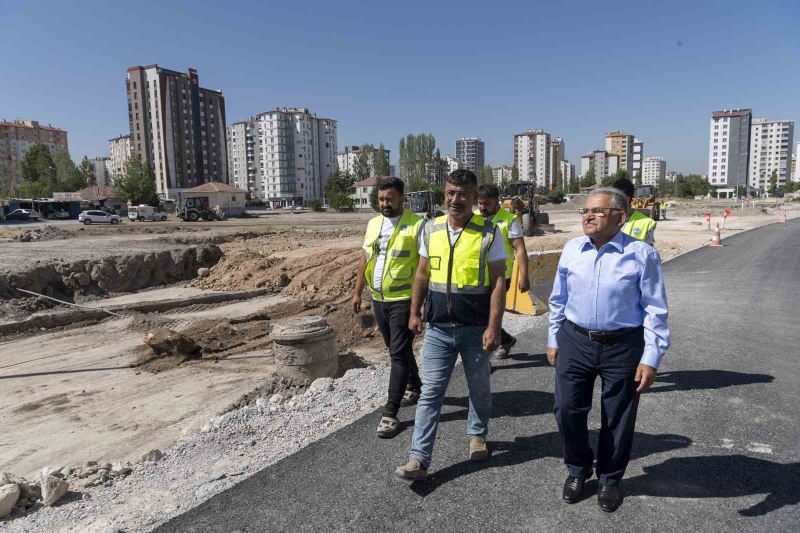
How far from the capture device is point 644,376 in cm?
251

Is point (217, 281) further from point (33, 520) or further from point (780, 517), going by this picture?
point (780, 517)

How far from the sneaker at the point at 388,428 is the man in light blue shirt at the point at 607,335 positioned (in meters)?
1.26

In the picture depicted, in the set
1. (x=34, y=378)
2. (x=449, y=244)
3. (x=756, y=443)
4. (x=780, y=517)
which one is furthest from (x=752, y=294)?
(x=34, y=378)

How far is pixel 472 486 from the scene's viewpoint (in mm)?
3031

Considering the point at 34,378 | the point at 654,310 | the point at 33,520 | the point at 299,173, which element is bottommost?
the point at 34,378

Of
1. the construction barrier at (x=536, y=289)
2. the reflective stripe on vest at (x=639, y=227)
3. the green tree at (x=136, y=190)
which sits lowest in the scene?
the construction barrier at (x=536, y=289)

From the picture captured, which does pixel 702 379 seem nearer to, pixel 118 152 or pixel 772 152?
pixel 118 152

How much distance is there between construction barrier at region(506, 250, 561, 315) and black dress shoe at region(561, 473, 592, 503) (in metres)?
4.79

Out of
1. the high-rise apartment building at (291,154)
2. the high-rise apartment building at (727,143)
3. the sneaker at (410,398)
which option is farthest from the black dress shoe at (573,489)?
the high-rise apartment building at (727,143)

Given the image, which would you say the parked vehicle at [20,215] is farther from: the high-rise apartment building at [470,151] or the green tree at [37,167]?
the high-rise apartment building at [470,151]

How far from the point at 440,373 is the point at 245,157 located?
130m

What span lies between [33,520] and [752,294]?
10.7 m

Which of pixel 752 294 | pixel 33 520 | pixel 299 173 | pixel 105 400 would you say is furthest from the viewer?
pixel 299 173

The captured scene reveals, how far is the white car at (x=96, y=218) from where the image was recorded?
40.4 metres
